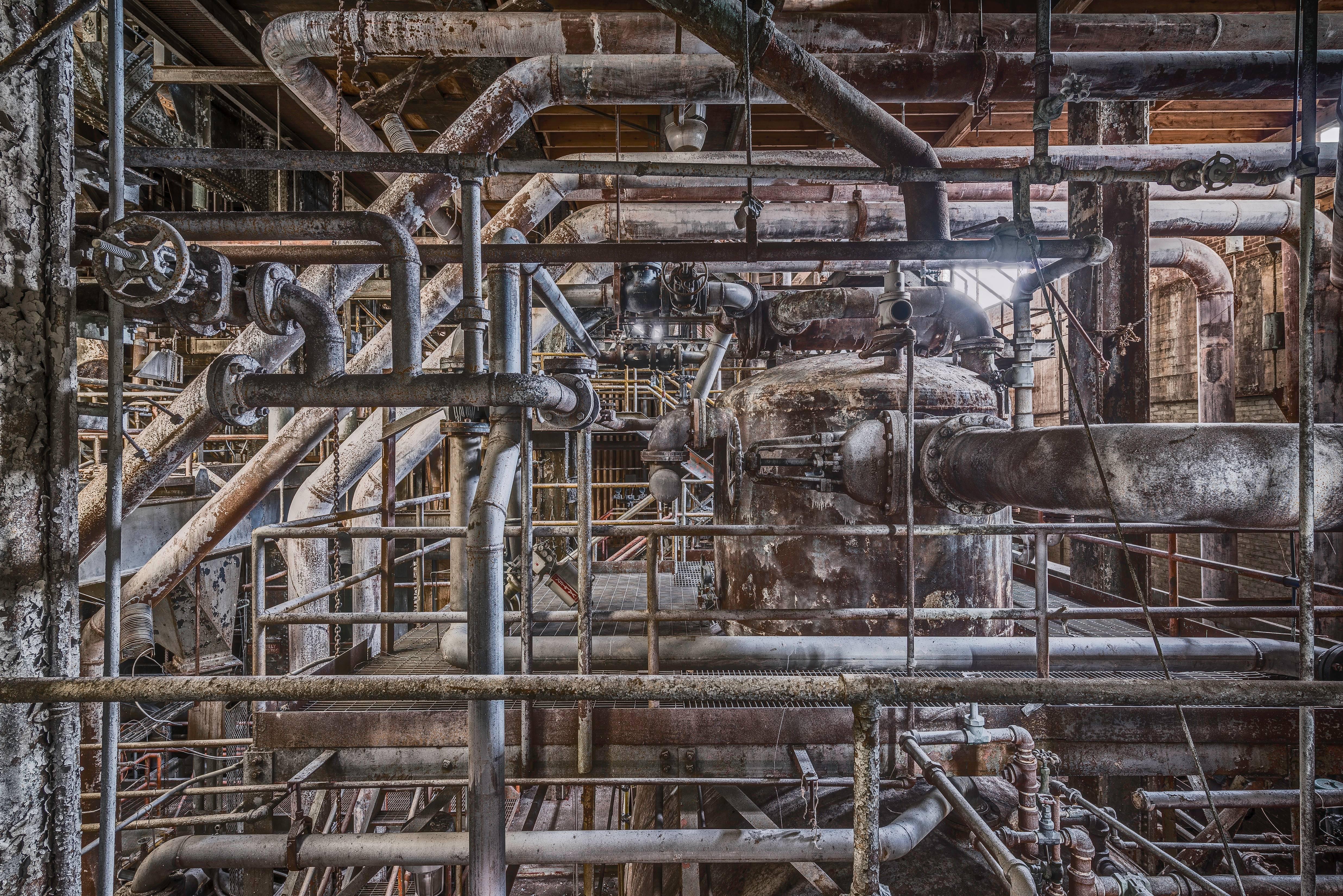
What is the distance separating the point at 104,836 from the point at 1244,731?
17.4 ft

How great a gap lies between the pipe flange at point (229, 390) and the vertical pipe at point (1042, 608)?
354cm

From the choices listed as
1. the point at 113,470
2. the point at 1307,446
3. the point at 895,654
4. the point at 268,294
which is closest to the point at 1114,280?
the point at 895,654

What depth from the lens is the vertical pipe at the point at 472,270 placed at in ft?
6.66

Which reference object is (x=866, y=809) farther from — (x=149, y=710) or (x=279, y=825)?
(x=149, y=710)

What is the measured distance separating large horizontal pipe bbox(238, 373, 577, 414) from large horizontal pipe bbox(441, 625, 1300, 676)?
7.20ft

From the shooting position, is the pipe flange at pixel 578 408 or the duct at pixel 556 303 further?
the duct at pixel 556 303

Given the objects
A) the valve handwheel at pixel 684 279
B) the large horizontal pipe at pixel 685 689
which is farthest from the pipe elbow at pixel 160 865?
the valve handwheel at pixel 684 279

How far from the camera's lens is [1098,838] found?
11.6 ft

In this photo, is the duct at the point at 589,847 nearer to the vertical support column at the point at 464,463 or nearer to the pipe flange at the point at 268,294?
the vertical support column at the point at 464,463

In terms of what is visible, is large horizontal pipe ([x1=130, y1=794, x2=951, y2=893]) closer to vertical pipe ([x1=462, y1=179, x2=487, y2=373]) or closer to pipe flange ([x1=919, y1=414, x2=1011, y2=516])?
pipe flange ([x1=919, y1=414, x2=1011, y2=516])

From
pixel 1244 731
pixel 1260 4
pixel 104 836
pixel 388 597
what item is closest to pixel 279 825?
pixel 388 597

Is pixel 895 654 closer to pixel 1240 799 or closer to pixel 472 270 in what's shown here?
pixel 1240 799

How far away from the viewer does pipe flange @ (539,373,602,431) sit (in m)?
2.44

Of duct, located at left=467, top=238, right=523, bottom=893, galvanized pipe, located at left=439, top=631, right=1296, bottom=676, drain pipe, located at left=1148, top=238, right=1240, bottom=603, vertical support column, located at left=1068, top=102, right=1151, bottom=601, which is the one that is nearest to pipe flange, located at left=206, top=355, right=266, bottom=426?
duct, located at left=467, top=238, right=523, bottom=893
